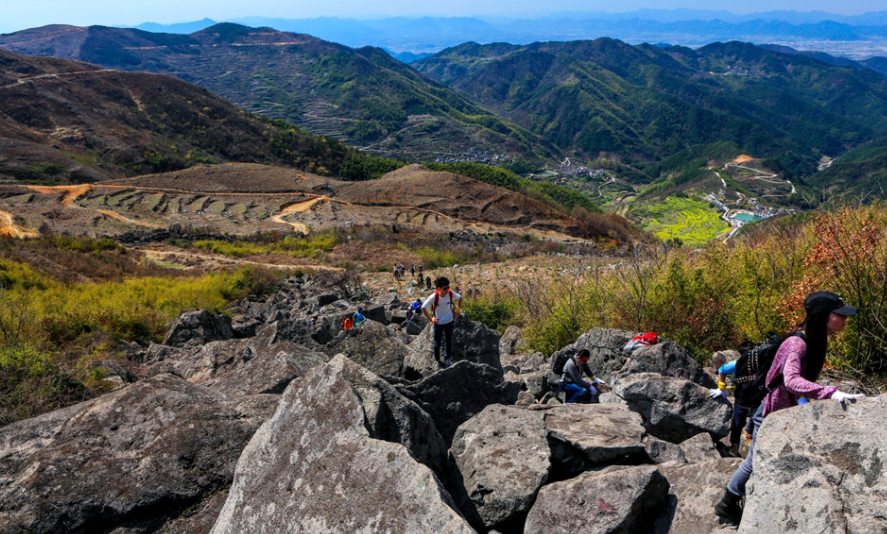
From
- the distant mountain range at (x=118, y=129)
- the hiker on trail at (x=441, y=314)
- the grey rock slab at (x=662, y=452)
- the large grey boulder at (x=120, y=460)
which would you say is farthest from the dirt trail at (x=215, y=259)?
the distant mountain range at (x=118, y=129)

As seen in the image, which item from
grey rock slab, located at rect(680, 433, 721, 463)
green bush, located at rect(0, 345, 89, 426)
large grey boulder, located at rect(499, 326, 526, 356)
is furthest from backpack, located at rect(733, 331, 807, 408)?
green bush, located at rect(0, 345, 89, 426)

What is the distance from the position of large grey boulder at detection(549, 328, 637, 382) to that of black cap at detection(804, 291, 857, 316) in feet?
14.7

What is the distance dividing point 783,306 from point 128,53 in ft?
777

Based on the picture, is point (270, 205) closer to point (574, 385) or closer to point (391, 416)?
point (574, 385)

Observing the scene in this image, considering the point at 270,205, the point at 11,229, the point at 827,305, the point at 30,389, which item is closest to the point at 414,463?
the point at 827,305

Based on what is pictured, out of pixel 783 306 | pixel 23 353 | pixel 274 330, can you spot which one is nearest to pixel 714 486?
pixel 783 306

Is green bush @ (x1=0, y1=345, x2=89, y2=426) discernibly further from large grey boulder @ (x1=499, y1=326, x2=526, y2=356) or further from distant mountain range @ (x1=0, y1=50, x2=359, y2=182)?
distant mountain range @ (x1=0, y1=50, x2=359, y2=182)

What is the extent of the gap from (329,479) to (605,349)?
19.9 feet

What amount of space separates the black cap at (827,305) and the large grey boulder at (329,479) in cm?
290

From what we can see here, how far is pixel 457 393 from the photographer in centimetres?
533

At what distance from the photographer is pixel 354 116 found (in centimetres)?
15688

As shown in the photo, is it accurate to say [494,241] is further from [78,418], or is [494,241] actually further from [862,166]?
[862,166]

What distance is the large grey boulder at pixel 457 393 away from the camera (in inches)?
201

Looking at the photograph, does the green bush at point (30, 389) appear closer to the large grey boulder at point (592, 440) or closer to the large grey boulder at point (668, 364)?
the large grey boulder at point (592, 440)
